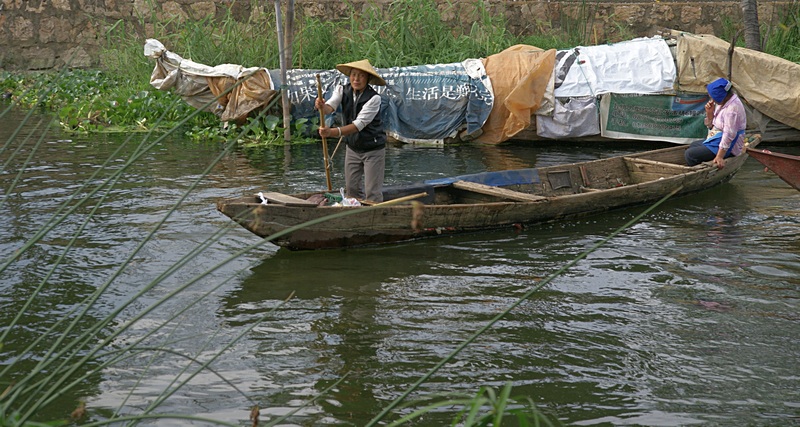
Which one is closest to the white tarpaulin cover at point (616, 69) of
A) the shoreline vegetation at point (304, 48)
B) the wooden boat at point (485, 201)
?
the shoreline vegetation at point (304, 48)

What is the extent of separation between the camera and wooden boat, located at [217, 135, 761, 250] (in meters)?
6.52

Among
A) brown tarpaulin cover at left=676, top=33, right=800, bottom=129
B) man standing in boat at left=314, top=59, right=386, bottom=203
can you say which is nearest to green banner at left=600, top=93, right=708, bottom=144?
brown tarpaulin cover at left=676, top=33, right=800, bottom=129

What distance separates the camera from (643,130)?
11.5 meters

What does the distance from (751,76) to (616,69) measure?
5.78ft

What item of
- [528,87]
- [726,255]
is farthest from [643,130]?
[726,255]

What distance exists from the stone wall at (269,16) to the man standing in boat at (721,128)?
4998 millimetres

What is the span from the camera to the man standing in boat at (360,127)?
7.00m

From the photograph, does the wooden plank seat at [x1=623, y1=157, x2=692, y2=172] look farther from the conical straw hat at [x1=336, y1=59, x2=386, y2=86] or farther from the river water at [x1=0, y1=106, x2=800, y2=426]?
the conical straw hat at [x1=336, y1=59, x2=386, y2=86]

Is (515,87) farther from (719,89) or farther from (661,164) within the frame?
(719,89)

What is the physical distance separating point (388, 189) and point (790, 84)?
6.50 m

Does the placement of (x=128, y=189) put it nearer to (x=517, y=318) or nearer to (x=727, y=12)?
(x=517, y=318)

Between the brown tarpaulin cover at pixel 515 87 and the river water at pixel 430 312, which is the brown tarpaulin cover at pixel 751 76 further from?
the river water at pixel 430 312

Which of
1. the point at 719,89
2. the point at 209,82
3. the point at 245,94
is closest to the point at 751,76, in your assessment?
the point at 719,89

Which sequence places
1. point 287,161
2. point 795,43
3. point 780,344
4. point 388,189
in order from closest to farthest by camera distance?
point 780,344 → point 388,189 → point 287,161 → point 795,43
